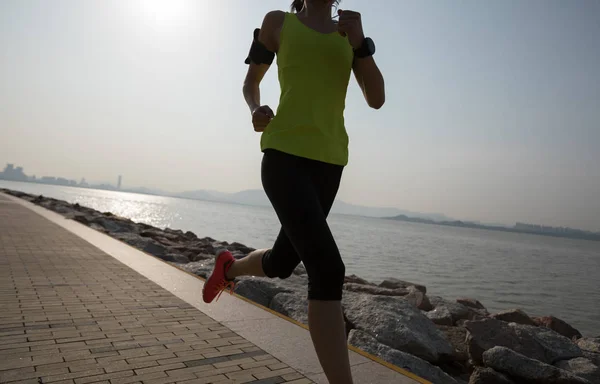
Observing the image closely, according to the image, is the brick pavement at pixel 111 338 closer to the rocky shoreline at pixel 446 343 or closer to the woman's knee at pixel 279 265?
the woman's knee at pixel 279 265

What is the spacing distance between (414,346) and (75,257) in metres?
4.59

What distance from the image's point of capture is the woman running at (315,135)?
166 centimetres

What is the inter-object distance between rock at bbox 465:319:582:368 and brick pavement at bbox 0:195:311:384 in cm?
267

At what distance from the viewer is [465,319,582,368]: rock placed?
4.35 metres

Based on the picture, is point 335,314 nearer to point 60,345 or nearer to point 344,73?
point 344,73

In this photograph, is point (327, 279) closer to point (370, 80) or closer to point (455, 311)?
point (370, 80)

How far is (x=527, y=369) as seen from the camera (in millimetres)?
3496

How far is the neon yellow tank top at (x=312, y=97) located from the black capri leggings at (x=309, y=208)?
0.16 feet

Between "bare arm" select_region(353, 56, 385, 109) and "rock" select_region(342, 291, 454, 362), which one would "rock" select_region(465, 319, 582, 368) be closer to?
"rock" select_region(342, 291, 454, 362)

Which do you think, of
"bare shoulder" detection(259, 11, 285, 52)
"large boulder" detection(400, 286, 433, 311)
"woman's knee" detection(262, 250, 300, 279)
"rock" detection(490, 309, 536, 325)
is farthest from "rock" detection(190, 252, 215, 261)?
"bare shoulder" detection(259, 11, 285, 52)

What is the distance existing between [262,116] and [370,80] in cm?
52

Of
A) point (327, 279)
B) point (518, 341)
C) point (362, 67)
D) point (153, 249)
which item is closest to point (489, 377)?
point (518, 341)

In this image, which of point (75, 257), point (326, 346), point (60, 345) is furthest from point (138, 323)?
point (75, 257)

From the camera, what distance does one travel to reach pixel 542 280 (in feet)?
61.3
